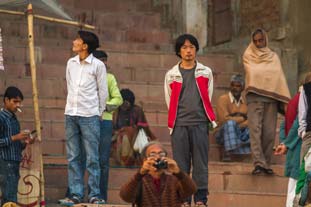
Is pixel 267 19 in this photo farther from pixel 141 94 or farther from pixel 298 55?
pixel 141 94

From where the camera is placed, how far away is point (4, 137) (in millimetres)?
12664

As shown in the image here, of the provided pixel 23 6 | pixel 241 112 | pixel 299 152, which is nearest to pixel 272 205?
pixel 299 152

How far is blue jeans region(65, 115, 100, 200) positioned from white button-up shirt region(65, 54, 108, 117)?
88mm

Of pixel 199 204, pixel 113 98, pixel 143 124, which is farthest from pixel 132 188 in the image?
pixel 143 124

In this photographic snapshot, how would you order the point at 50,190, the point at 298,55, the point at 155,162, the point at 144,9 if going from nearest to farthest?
the point at 155,162
the point at 50,190
the point at 298,55
the point at 144,9

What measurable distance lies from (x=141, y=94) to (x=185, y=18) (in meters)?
3.32

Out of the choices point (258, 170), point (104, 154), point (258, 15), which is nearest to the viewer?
Answer: point (104, 154)

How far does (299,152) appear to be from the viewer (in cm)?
1273

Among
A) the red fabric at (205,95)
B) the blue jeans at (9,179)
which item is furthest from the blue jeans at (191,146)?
the blue jeans at (9,179)

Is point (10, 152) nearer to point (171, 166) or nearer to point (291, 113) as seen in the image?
point (291, 113)

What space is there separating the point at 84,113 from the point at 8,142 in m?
0.86

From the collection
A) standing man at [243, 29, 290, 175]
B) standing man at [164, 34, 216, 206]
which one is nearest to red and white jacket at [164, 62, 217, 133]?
standing man at [164, 34, 216, 206]

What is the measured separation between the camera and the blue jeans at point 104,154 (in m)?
13.2

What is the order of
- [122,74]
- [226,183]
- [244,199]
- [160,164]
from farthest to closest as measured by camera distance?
[122,74], [226,183], [244,199], [160,164]
